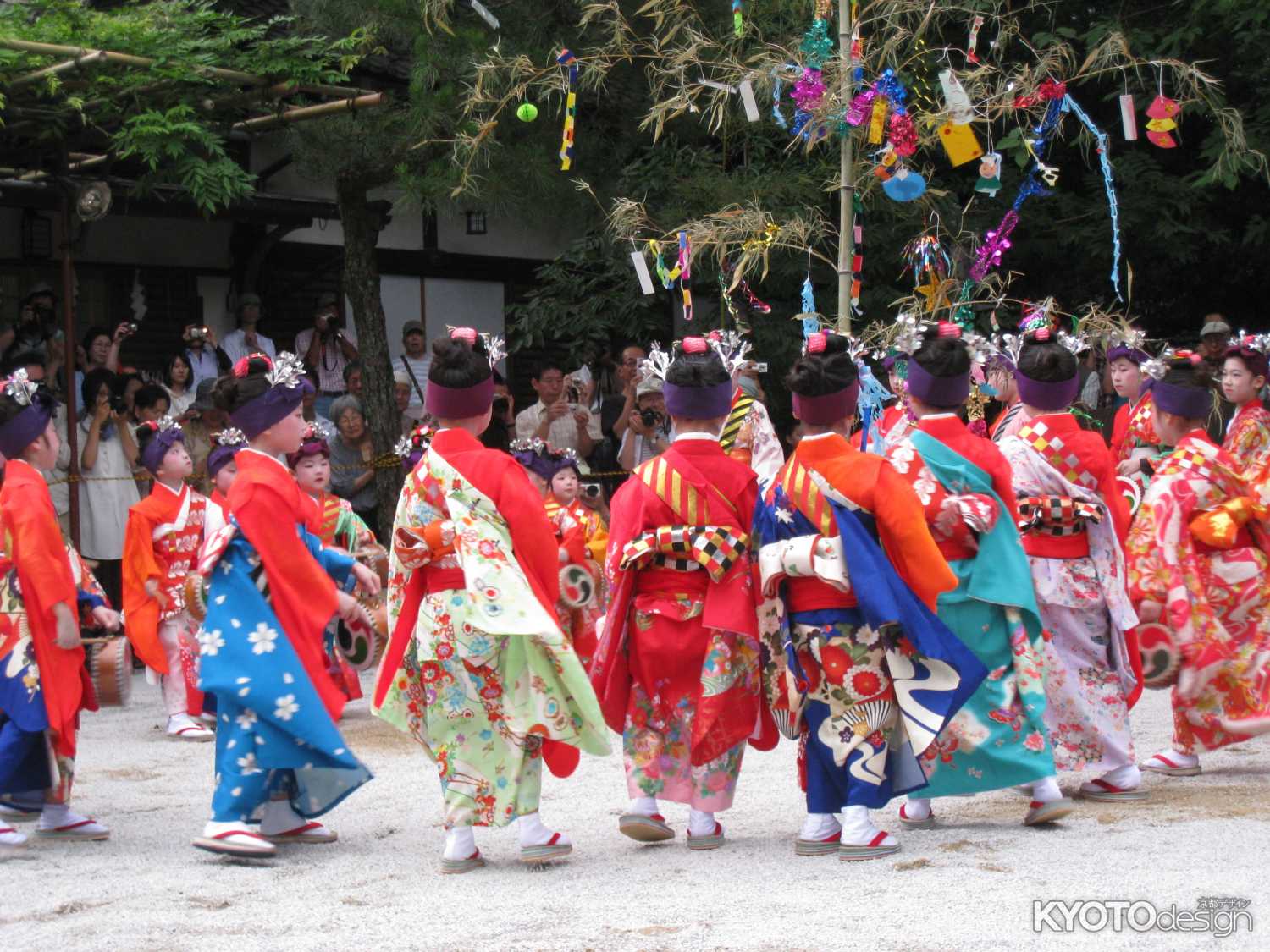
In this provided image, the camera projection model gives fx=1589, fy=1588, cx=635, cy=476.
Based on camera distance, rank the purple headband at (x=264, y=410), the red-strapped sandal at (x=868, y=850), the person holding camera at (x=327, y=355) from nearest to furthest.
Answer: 1. the red-strapped sandal at (x=868, y=850)
2. the purple headband at (x=264, y=410)
3. the person holding camera at (x=327, y=355)

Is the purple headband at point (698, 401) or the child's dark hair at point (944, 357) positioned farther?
the child's dark hair at point (944, 357)

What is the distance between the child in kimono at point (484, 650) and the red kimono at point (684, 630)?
236 millimetres

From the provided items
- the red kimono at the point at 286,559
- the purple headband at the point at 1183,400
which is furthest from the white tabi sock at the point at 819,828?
the purple headband at the point at 1183,400

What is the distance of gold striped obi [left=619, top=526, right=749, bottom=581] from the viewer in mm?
5207

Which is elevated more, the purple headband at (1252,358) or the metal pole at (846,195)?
the metal pole at (846,195)

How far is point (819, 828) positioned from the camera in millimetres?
5152

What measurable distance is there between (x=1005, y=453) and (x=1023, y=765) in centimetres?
125

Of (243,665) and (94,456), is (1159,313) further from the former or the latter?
(243,665)

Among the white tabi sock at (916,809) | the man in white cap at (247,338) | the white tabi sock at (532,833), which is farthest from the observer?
the man in white cap at (247,338)

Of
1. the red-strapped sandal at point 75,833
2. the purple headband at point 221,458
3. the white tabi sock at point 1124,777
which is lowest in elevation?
the red-strapped sandal at point 75,833

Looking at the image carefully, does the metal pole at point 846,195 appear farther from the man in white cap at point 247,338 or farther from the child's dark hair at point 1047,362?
the man in white cap at point 247,338

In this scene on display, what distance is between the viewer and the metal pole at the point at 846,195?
743cm

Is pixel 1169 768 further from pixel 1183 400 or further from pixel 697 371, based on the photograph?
pixel 697 371

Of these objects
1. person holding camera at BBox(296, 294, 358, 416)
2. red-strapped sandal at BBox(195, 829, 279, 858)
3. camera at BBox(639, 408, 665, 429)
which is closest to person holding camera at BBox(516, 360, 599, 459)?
camera at BBox(639, 408, 665, 429)
